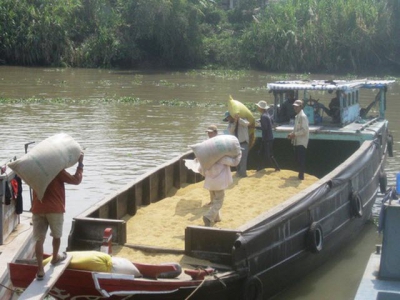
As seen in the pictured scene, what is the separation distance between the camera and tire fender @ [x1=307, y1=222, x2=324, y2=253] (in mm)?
10664

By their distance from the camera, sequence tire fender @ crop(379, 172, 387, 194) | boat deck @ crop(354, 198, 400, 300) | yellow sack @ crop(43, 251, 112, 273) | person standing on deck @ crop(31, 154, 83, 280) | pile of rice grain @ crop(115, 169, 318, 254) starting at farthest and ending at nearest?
tire fender @ crop(379, 172, 387, 194) < pile of rice grain @ crop(115, 169, 318, 254) < yellow sack @ crop(43, 251, 112, 273) < person standing on deck @ crop(31, 154, 83, 280) < boat deck @ crop(354, 198, 400, 300)

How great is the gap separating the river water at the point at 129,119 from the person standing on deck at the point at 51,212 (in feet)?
12.7

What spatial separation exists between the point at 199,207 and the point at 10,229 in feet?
8.95

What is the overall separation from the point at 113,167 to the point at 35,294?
10.8 meters

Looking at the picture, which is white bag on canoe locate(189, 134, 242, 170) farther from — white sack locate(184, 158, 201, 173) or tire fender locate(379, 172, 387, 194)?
tire fender locate(379, 172, 387, 194)

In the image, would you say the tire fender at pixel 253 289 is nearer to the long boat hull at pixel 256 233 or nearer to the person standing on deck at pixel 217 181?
the long boat hull at pixel 256 233

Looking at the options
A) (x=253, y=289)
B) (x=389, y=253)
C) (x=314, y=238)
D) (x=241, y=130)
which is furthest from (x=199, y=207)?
(x=389, y=253)

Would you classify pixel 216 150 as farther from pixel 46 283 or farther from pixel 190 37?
pixel 190 37

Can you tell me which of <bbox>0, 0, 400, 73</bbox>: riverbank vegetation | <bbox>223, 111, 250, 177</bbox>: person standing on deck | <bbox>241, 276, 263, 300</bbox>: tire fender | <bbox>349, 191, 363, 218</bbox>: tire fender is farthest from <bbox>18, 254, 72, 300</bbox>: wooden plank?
<bbox>0, 0, 400, 73</bbox>: riverbank vegetation

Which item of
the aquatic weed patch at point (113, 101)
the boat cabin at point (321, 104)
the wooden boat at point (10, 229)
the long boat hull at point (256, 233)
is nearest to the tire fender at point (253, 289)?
the long boat hull at point (256, 233)

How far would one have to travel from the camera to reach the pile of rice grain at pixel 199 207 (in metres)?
10.1

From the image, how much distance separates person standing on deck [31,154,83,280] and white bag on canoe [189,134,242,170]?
2.70m

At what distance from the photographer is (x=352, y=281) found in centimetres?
1152

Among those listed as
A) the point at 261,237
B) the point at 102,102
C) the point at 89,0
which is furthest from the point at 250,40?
the point at 261,237
